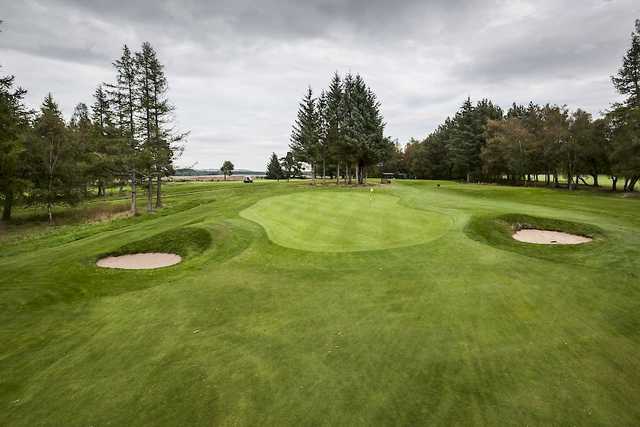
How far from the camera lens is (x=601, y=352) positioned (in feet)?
19.3

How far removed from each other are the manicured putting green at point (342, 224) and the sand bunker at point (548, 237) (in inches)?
133

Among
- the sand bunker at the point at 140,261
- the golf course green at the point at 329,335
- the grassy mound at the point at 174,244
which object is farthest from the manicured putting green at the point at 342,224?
the sand bunker at the point at 140,261

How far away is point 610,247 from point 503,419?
1192 cm

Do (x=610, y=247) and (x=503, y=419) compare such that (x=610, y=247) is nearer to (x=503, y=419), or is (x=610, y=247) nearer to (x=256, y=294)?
(x=503, y=419)

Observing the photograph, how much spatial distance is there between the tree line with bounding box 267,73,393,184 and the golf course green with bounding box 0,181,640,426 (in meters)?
35.8

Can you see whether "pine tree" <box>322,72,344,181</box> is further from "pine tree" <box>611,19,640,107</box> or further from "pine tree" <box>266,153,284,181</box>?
"pine tree" <box>266,153,284,181</box>

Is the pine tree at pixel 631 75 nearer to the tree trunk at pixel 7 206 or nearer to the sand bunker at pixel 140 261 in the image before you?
the sand bunker at pixel 140 261

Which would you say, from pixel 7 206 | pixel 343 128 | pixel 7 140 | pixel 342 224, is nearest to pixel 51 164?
pixel 7 206

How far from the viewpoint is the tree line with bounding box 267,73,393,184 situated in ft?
153

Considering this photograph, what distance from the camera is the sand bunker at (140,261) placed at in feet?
39.3

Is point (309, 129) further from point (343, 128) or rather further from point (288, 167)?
point (288, 167)

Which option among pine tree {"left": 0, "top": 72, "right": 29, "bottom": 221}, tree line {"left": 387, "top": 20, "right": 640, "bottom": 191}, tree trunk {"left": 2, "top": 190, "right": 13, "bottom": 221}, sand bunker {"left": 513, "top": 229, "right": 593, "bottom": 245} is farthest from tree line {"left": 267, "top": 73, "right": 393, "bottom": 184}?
tree trunk {"left": 2, "top": 190, "right": 13, "bottom": 221}

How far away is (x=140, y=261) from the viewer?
1262 cm

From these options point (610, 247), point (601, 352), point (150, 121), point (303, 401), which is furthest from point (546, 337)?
point (150, 121)
